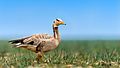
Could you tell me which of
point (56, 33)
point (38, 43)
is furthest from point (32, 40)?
point (56, 33)

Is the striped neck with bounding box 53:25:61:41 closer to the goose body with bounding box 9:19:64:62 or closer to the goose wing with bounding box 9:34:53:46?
the goose body with bounding box 9:19:64:62

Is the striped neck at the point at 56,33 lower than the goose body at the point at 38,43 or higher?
higher

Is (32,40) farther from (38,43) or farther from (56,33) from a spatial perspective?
(56,33)

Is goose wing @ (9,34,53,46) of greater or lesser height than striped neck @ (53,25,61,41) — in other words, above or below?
below

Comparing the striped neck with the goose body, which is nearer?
the goose body

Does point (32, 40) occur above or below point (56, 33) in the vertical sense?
below

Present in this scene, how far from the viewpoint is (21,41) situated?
1341 centimetres

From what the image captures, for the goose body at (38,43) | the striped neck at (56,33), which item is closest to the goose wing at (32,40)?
the goose body at (38,43)

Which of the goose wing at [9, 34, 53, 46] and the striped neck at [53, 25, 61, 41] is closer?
the goose wing at [9, 34, 53, 46]

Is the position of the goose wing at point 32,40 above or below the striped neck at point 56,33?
below

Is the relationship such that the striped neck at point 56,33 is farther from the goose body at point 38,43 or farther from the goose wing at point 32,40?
the goose wing at point 32,40

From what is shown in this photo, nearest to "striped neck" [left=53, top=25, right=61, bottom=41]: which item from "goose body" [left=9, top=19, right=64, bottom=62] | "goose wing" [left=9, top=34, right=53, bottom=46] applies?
"goose body" [left=9, top=19, right=64, bottom=62]

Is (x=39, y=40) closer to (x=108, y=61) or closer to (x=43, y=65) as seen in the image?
(x=43, y=65)

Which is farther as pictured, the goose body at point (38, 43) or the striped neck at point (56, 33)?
the striped neck at point (56, 33)
